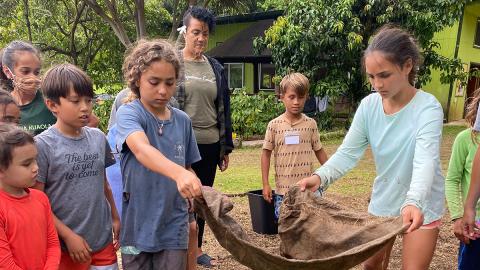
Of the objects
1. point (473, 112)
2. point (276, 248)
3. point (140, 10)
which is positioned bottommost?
point (276, 248)

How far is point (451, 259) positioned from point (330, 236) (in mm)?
2010

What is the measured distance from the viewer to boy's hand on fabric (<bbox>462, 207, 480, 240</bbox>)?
7.95ft

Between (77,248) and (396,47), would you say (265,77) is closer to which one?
(396,47)

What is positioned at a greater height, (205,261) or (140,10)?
(140,10)

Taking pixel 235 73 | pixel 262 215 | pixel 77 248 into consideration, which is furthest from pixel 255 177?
pixel 235 73

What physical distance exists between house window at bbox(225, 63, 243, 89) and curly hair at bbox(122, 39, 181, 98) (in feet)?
54.3

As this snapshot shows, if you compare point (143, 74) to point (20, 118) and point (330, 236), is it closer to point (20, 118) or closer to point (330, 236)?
point (20, 118)

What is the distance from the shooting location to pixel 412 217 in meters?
1.92

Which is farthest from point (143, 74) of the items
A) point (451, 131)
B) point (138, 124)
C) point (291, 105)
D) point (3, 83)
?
point (451, 131)

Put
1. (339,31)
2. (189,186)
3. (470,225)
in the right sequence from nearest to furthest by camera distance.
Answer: (189,186) < (470,225) < (339,31)

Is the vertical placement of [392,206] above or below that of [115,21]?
below

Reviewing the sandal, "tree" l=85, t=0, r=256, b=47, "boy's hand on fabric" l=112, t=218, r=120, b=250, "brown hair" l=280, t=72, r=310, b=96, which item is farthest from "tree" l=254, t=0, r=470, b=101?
"boy's hand on fabric" l=112, t=218, r=120, b=250

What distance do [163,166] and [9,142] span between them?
0.68 m

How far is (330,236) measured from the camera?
254 cm
